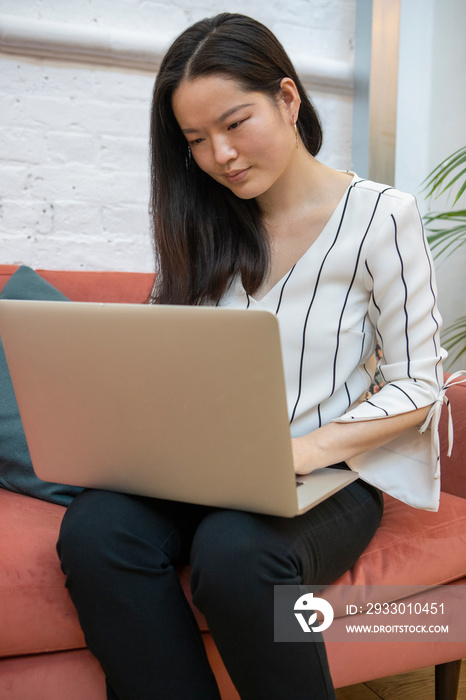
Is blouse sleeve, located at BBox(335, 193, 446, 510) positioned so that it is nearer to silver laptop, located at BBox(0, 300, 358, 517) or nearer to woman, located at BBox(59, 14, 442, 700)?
woman, located at BBox(59, 14, 442, 700)

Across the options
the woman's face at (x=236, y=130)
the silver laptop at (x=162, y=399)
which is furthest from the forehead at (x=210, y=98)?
the silver laptop at (x=162, y=399)

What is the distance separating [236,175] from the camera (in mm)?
1017

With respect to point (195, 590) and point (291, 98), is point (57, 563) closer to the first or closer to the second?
point (195, 590)

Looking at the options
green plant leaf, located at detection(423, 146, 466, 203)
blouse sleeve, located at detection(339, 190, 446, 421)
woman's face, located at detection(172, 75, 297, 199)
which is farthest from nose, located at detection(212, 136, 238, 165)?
green plant leaf, located at detection(423, 146, 466, 203)

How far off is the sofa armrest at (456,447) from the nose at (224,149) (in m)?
0.58

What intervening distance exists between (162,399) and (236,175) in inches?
18.0

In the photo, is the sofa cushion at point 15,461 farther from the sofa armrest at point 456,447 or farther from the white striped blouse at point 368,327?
the sofa armrest at point 456,447

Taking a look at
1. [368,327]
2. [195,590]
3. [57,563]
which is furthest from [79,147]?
[195,590]

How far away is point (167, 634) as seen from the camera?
2.51 ft

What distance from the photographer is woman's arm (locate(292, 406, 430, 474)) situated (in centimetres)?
84

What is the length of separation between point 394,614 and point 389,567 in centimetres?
7

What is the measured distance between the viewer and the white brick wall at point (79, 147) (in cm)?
159

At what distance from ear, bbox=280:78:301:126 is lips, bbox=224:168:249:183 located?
0.12 metres

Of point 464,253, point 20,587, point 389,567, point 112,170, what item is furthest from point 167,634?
point 464,253
